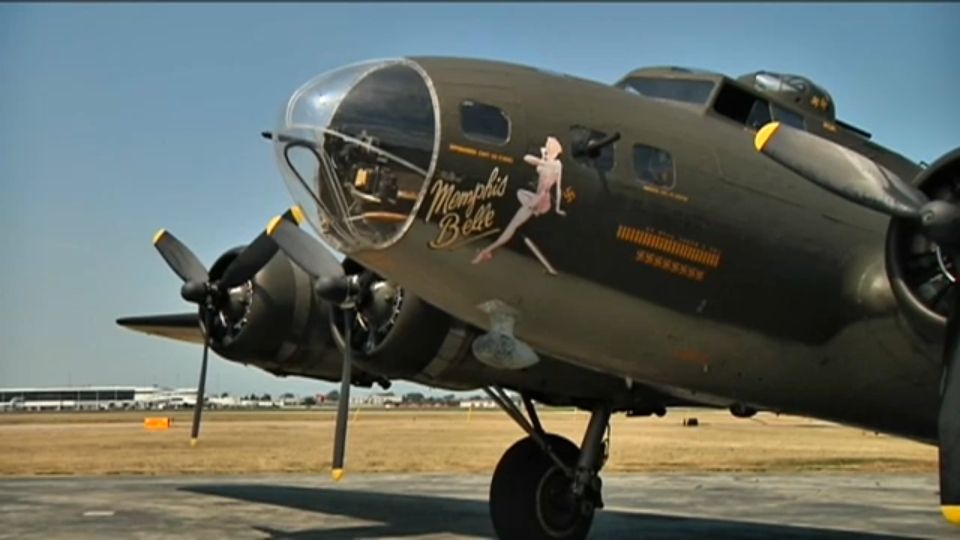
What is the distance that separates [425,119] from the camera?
23.3 feet

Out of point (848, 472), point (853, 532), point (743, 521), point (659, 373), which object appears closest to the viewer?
point (659, 373)

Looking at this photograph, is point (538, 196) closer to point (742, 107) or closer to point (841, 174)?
point (841, 174)

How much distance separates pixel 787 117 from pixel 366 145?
4.21 m

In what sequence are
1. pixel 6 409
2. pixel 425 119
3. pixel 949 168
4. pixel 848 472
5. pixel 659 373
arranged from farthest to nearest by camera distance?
pixel 848 472
pixel 6 409
pixel 659 373
pixel 949 168
pixel 425 119

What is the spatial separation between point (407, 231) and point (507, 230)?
2.25 ft

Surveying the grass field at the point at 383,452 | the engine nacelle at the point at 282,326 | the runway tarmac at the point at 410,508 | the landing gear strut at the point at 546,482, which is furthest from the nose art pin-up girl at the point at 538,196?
the grass field at the point at 383,452

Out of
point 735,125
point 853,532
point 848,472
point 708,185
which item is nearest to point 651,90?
point 735,125

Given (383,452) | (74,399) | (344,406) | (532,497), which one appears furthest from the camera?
(74,399)

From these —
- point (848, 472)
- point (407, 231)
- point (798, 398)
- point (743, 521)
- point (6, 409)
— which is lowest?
point (848, 472)

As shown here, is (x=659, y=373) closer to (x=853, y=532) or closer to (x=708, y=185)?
(x=708, y=185)

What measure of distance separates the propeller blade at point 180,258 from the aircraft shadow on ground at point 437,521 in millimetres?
3338

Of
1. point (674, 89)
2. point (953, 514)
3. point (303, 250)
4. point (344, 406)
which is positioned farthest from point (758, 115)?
point (303, 250)

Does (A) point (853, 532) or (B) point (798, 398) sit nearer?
(B) point (798, 398)

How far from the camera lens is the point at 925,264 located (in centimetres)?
780
